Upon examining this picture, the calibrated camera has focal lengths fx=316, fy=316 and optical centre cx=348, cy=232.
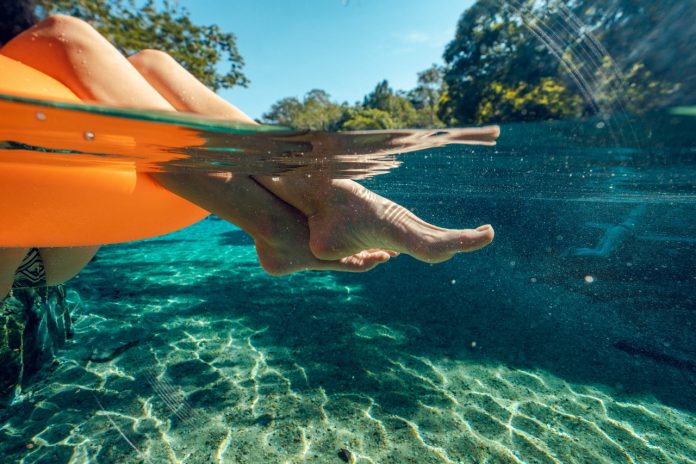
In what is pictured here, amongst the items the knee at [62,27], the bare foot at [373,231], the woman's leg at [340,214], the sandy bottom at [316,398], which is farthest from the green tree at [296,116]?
the sandy bottom at [316,398]

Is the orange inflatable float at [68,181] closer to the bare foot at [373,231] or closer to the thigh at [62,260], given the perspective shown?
the thigh at [62,260]

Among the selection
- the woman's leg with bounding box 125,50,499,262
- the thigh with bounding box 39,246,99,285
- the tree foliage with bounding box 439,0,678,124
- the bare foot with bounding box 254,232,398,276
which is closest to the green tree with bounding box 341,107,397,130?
the tree foliage with bounding box 439,0,678,124

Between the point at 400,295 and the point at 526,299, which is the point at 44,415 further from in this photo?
the point at 526,299

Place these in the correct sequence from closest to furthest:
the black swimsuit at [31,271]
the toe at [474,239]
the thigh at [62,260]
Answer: the toe at [474,239] < the black swimsuit at [31,271] < the thigh at [62,260]

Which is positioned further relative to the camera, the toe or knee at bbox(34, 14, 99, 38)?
the toe

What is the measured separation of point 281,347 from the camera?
7.31 meters

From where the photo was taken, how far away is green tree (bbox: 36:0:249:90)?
707 centimetres

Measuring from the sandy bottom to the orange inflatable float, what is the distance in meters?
3.49

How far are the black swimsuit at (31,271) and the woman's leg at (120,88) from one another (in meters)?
2.98

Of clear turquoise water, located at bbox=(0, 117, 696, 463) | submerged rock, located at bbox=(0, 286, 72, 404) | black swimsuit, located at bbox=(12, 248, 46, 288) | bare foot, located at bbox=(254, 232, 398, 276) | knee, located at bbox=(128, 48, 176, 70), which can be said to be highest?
knee, located at bbox=(128, 48, 176, 70)

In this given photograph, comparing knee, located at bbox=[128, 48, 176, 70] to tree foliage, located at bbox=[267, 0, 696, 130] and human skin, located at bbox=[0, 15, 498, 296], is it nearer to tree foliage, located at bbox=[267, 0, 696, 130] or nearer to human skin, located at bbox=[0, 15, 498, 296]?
human skin, located at bbox=[0, 15, 498, 296]

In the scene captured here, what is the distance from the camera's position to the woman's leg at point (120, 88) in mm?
2598

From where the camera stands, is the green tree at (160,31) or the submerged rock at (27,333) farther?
the green tree at (160,31)

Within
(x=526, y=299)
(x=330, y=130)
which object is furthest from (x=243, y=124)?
(x=526, y=299)
